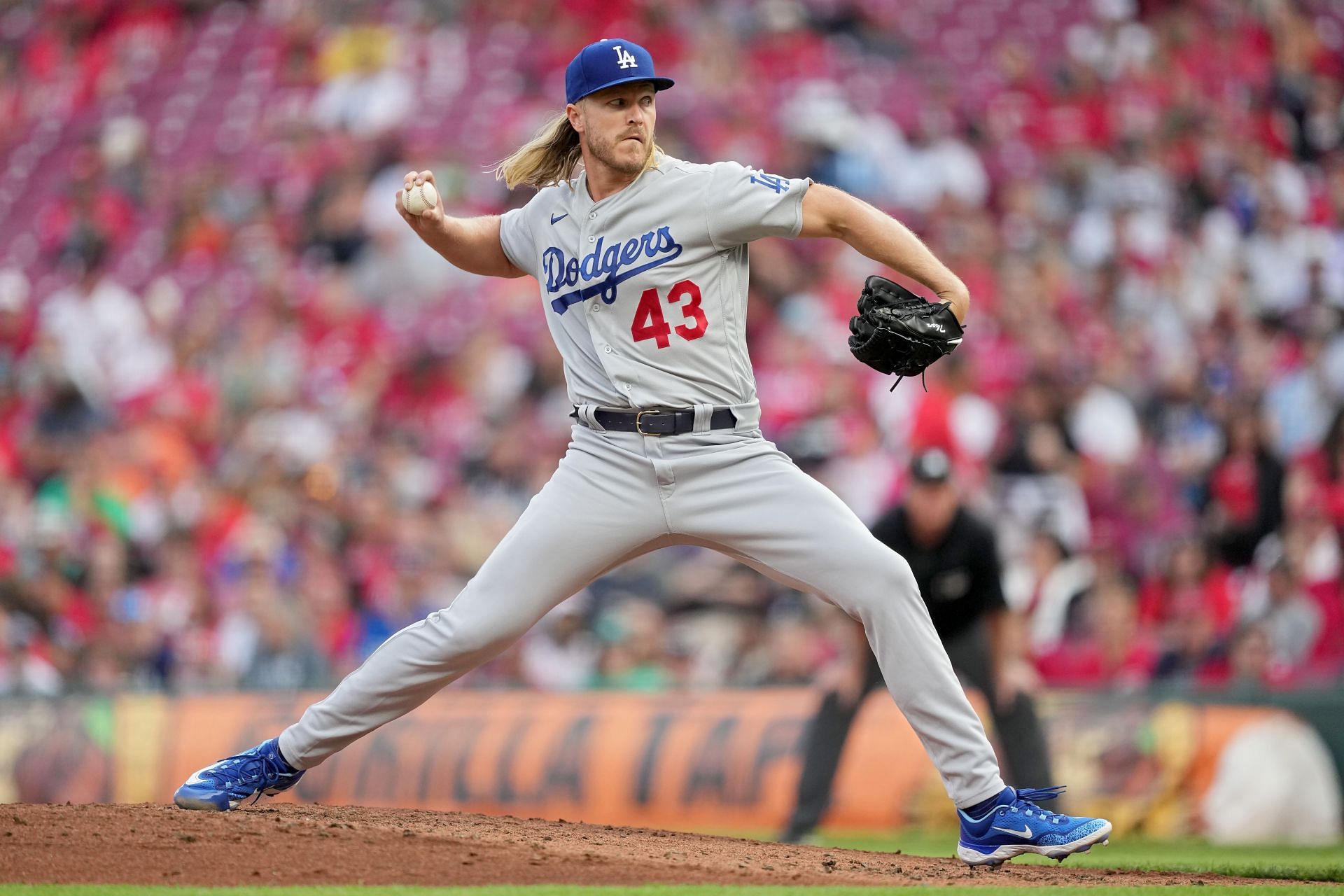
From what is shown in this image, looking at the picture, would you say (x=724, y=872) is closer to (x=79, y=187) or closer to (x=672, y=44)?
(x=672, y=44)

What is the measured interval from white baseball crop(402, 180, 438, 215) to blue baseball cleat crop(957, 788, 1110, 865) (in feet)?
7.37

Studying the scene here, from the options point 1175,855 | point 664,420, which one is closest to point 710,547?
point 664,420

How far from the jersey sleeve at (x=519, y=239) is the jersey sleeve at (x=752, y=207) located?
0.63m

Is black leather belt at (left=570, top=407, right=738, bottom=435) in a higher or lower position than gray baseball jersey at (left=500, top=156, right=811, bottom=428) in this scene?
lower

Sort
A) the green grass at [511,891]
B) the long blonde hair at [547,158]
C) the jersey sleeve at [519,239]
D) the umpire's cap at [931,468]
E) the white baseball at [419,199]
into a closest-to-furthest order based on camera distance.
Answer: the green grass at [511,891] < the white baseball at [419,199] < the jersey sleeve at [519,239] < the long blonde hair at [547,158] < the umpire's cap at [931,468]

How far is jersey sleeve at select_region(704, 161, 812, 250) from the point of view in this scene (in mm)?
4730

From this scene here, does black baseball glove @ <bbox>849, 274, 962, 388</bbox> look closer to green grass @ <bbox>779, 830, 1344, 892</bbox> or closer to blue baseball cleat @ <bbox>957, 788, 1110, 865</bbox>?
blue baseball cleat @ <bbox>957, 788, 1110, 865</bbox>

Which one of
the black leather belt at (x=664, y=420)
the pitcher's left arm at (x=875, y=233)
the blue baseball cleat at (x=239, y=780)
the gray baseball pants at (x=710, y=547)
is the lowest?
the blue baseball cleat at (x=239, y=780)

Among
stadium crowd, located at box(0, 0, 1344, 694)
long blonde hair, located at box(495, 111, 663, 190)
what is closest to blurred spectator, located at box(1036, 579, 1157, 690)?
stadium crowd, located at box(0, 0, 1344, 694)

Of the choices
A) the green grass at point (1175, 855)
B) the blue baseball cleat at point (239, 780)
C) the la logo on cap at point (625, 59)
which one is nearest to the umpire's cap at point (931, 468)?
the green grass at point (1175, 855)

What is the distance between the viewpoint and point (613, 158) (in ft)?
16.1

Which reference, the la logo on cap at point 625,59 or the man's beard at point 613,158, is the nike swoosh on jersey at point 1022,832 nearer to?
the man's beard at point 613,158

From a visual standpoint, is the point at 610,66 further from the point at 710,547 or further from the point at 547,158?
the point at 710,547

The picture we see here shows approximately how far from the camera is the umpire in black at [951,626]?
7.36m
